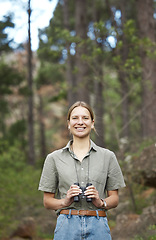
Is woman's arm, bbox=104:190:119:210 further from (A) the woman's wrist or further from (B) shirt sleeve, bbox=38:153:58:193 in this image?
(B) shirt sleeve, bbox=38:153:58:193

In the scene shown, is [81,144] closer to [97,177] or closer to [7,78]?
[97,177]

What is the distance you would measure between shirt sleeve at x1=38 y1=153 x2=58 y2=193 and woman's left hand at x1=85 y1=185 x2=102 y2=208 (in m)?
0.41

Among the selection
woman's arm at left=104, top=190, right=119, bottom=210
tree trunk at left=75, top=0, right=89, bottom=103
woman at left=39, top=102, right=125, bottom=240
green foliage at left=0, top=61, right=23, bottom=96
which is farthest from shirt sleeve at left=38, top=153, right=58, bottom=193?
green foliage at left=0, top=61, right=23, bottom=96

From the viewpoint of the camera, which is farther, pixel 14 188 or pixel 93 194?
pixel 14 188

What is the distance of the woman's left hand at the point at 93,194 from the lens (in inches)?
104

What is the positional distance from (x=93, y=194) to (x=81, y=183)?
0.74ft

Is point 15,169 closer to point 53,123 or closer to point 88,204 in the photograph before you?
point 88,204

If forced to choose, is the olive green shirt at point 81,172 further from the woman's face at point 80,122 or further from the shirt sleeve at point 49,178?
the woman's face at point 80,122

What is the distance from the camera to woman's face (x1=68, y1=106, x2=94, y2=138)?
9.82 ft

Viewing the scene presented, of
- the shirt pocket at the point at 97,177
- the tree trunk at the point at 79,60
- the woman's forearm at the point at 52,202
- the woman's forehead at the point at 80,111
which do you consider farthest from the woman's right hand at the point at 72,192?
the tree trunk at the point at 79,60

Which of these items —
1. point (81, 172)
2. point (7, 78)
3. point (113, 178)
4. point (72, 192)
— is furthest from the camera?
point (7, 78)

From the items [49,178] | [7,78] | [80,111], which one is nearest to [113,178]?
[49,178]

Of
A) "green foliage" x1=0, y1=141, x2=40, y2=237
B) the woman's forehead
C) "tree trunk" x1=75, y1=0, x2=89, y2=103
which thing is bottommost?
the woman's forehead

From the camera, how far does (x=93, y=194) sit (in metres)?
2.67
